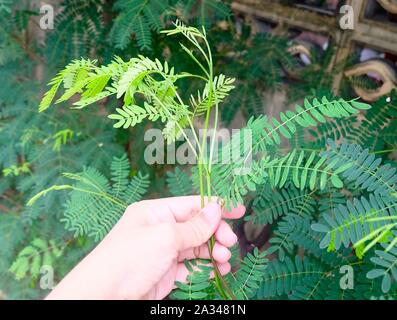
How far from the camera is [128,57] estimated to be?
1845 mm

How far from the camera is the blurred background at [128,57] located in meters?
1.90

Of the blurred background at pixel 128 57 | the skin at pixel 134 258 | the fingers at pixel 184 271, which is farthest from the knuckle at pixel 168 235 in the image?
the blurred background at pixel 128 57

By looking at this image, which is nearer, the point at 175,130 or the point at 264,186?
the point at 175,130

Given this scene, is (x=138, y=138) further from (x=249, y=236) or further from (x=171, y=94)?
(x=171, y=94)

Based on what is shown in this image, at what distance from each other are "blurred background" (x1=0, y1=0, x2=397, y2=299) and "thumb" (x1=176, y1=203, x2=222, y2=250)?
93cm

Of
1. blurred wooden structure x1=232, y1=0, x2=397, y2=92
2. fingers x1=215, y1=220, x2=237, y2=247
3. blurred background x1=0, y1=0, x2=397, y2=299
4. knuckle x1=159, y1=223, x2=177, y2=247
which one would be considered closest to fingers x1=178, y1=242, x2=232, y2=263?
fingers x1=215, y1=220, x2=237, y2=247

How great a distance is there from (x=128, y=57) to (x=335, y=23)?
3.25 ft

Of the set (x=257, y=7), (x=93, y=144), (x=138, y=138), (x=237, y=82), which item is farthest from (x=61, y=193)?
(x=257, y=7)

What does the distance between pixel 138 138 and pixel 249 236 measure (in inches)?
31.6

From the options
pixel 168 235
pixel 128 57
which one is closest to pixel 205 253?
pixel 168 235

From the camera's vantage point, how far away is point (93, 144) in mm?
2137

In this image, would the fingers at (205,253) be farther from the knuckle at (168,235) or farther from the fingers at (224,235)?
the knuckle at (168,235)

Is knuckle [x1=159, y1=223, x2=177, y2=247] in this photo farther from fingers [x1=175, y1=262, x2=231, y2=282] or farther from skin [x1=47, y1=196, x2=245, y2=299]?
fingers [x1=175, y1=262, x2=231, y2=282]

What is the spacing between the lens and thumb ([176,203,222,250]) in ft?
3.42
